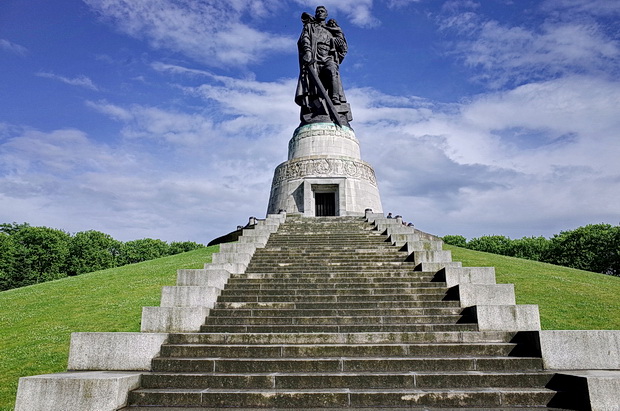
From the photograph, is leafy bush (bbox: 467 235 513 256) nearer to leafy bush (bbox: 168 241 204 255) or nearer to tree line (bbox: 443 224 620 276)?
tree line (bbox: 443 224 620 276)

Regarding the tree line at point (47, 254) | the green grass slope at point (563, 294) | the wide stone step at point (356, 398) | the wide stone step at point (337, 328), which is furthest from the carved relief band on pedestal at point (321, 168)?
the tree line at point (47, 254)

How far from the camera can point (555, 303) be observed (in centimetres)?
1369

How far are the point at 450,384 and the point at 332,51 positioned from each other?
89.5 feet

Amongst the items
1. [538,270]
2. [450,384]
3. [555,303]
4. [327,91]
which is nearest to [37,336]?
[450,384]

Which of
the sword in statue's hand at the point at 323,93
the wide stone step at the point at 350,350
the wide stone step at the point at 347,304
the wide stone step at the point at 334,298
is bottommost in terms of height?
the wide stone step at the point at 350,350

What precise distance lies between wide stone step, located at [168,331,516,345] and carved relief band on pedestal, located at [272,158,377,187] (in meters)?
19.4

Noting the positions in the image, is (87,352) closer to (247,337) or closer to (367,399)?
(247,337)

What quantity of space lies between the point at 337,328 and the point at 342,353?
1295 millimetres

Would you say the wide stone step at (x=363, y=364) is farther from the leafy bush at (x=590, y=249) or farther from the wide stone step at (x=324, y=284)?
the leafy bush at (x=590, y=249)

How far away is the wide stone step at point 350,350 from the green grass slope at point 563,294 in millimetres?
4943

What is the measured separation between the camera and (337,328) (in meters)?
8.77

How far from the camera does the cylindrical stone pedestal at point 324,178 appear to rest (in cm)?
2656

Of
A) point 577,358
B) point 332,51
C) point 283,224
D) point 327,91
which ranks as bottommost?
point 577,358

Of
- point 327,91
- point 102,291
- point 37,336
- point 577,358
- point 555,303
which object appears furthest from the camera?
point 327,91
